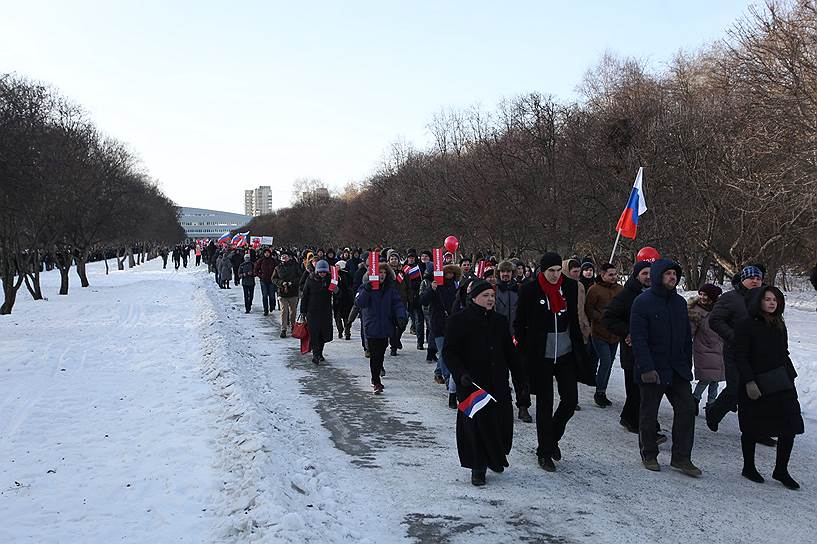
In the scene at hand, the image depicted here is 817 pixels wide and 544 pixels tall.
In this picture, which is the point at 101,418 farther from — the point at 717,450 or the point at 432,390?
the point at 717,450

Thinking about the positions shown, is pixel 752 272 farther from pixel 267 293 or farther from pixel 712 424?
pixel 267 293

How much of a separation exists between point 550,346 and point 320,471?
2348 millimetres

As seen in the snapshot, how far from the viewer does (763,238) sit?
74.5 feet

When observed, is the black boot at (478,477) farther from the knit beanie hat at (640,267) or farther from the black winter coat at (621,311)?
the knit beanie hat at (640,267)

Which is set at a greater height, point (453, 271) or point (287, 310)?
point (453, 271)

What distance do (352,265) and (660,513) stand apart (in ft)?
45.7

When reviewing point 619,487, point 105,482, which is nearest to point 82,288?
point 105,482

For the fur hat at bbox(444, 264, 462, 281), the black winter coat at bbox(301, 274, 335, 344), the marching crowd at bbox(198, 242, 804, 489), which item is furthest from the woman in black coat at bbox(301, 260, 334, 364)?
the marching crowd at bbox(198, 242, 804, 489)

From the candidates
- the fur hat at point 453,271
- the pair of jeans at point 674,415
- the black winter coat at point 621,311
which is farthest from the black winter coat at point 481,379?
the fur hat at point 453,271

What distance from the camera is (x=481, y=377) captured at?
20.5 ft

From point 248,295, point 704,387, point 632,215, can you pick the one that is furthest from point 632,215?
point 248,295

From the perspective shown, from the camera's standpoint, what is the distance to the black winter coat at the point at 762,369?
244 inches

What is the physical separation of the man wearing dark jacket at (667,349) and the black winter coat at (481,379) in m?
1.24

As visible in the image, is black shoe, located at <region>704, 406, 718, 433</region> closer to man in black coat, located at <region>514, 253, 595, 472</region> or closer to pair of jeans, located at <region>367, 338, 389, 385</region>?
man in black coat, located at <region>514, 253, 595, 472</region>
